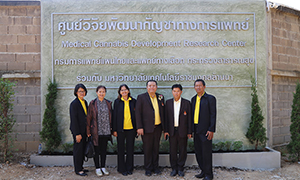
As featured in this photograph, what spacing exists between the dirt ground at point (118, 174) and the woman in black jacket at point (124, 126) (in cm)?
22

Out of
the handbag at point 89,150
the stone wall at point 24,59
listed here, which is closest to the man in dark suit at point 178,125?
the handbag at point 89,150

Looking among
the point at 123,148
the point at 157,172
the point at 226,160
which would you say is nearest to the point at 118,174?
the point at 123,148

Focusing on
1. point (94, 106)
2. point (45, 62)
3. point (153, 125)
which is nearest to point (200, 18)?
point (153, 125)

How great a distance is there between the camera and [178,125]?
14.3ft

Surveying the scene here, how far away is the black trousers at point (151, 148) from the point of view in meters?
4.41

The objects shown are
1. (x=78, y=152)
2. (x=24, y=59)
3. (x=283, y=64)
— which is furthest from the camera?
(x=283, y=64)

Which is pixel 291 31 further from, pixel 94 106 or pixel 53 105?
pixel 53 105

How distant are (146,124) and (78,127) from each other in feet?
4.03

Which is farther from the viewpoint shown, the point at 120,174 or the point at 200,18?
the point at 200,18

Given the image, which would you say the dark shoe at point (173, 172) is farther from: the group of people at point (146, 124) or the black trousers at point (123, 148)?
the black trousers at point (123, 148)

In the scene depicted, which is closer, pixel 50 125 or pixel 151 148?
pixel 151 148

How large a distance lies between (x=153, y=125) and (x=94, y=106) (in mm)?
1156

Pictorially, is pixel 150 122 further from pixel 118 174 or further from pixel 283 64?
pixel 283 64

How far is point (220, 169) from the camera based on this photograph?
15.9 ft
